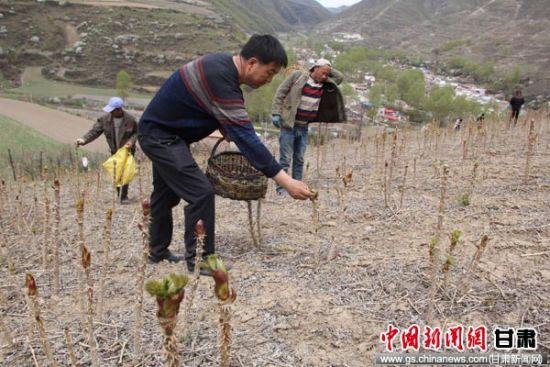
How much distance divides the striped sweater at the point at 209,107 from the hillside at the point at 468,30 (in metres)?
45.5

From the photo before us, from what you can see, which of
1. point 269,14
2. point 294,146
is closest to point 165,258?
point 294,146

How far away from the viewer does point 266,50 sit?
7.89ft

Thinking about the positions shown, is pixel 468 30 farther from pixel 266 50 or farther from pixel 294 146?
pixel 266 50

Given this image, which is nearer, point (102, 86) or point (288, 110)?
point (288, 110)

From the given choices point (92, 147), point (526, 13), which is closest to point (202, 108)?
point (92, 147)

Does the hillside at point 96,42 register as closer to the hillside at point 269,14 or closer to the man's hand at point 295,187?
the man's hand at point 295,187

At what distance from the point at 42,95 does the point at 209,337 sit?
114 feet

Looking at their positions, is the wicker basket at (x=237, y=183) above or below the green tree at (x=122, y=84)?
above

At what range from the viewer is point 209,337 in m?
2.12

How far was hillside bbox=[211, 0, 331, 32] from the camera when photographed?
97438mm

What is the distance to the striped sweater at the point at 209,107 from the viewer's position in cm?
243

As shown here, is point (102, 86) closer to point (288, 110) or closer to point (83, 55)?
point (83, 55)

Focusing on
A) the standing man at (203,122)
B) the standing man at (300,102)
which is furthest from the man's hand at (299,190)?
the standing man at (300,102)

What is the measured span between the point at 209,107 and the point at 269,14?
146421mm
